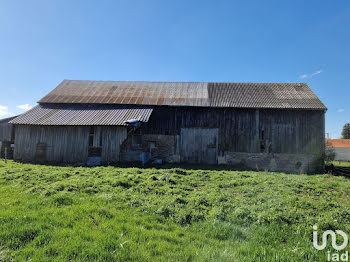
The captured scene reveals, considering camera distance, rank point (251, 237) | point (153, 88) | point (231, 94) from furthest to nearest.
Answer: point (153, 88) < point (231, 94) < point (251, 237)

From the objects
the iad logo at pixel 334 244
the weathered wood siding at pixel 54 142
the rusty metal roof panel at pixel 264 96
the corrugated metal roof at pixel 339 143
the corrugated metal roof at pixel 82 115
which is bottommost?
the iad logo at pixel 334 244

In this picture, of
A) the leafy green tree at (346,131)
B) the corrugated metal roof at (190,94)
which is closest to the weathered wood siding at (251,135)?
the corrugated metal roof at (190,94)

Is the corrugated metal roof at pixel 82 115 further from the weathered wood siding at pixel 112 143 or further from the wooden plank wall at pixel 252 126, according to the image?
the wooden plank wall at pixel 252 126

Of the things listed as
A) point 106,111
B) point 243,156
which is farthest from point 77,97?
point 243,156

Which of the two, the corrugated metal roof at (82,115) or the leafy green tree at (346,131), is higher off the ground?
the leafy green tree at (346,131)

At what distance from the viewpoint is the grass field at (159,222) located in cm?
345

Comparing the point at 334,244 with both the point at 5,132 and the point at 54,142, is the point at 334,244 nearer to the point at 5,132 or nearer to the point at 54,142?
the point at 54,142

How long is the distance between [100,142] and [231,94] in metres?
12.8

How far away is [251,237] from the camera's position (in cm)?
418

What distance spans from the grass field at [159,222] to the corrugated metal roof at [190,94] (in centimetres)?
1101

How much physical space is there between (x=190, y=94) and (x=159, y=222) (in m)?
15.9

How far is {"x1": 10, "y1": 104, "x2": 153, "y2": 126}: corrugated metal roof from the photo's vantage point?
16.0m

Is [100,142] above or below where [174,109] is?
below

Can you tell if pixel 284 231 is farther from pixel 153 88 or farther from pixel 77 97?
pixel 77 97
